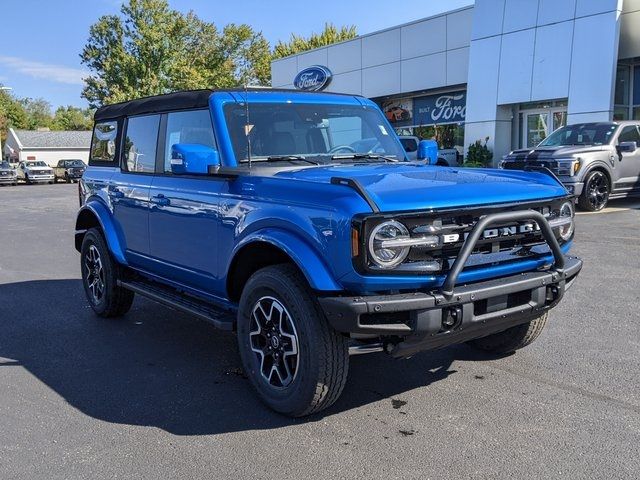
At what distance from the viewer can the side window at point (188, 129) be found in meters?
4.57

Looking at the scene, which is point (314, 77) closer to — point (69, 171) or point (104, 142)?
point (69, 171)

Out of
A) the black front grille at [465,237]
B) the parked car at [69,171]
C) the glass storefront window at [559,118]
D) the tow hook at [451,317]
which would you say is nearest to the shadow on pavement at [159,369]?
the tow hook at [451,317]

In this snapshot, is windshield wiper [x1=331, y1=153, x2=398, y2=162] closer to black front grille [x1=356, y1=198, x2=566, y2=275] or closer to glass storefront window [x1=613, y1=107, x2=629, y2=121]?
black front grille [x1=356, y1=198, x2=566, y2=275]

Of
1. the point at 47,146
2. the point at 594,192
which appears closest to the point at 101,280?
the point at 594,192

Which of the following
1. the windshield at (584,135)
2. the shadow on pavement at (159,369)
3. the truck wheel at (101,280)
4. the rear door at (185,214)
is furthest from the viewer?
the windshield at (584,135)

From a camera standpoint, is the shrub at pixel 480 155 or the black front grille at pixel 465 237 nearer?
the black front grille at pixel 465 237

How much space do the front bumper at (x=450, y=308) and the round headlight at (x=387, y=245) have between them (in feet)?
0.60

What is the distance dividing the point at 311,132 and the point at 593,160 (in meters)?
9.65

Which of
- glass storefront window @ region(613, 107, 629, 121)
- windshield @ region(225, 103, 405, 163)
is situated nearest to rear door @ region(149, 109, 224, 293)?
windshield @ region(225, 103, 405, 163)

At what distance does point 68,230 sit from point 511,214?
39.5 feet

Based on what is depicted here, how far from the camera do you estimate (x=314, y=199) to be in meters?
3.46

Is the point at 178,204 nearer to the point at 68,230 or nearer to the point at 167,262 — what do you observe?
the point at 167,262

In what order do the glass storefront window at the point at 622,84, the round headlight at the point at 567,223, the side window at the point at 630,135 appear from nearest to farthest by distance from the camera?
1. the round headlight at the point at 567,223
2. the side window at the point at 630,135
3. the glass storefront window at the point at 622,84

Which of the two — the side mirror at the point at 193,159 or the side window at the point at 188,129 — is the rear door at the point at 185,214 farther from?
the side mirror at the point at 193,159
